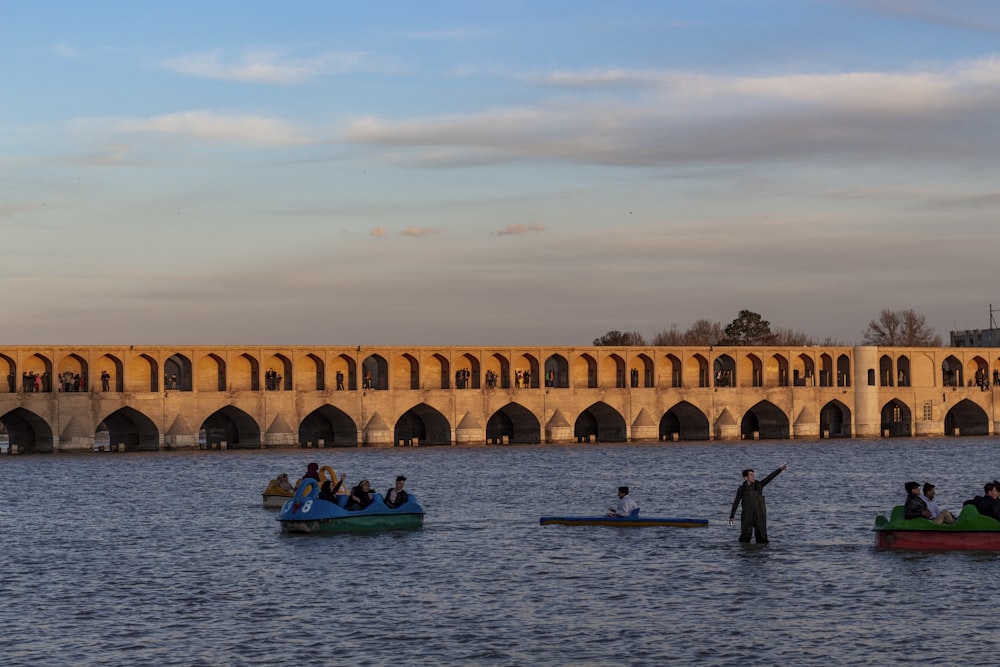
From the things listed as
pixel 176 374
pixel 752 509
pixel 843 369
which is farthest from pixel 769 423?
pixel 752 509

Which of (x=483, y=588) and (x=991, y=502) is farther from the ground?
(x=991, y=502)

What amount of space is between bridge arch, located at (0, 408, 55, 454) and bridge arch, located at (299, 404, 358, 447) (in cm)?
1391

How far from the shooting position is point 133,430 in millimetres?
79812

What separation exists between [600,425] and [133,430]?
28360 millimetres

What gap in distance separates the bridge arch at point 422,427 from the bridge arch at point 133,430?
44.8ft

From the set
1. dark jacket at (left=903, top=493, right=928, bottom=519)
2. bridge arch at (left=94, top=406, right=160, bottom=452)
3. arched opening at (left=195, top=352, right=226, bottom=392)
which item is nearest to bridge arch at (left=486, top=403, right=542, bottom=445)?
arched opening at (left=195, top=352, right=226, bottom=392)

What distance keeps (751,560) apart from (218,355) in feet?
185

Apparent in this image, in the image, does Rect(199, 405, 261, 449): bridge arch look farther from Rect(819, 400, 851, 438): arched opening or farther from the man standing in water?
the man standing in water

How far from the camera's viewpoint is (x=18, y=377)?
7412 centimetres

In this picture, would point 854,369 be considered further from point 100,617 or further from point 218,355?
point 100,617

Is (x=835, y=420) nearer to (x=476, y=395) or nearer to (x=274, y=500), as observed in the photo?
(x=476, y=395)

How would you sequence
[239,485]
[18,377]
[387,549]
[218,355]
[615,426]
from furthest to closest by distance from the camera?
[615,426]
[218,355]
[18,377]
[239,485]
[387,549]

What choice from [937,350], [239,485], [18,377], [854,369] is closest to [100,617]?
[239,485]

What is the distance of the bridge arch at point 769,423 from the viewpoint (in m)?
94.8
